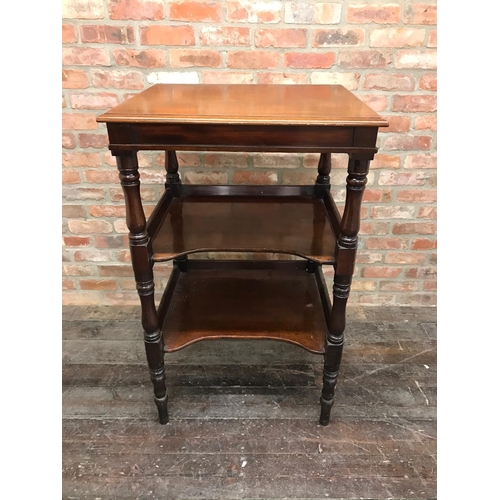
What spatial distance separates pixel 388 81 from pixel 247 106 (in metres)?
0.69

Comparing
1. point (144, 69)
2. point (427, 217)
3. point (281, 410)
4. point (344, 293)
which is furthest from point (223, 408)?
point (144, 69)

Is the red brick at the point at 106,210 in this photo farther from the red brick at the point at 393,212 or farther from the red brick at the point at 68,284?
the red brick at the point at 393,212

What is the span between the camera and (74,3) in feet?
4.49

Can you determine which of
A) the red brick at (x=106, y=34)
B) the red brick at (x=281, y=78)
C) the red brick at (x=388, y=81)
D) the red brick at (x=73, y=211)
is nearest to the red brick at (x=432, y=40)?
the red brick at (x=388, y=81)

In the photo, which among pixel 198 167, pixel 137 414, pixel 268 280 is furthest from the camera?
pixel 198 167

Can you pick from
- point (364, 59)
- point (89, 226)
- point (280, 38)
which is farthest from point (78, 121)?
point (364, 59)

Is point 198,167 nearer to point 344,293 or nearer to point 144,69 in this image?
point 144,69

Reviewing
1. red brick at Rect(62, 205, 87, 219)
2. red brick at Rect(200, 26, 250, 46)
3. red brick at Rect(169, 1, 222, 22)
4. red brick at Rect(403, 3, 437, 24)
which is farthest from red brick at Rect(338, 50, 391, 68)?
red brick at Rect(62, 205, 87, 219)

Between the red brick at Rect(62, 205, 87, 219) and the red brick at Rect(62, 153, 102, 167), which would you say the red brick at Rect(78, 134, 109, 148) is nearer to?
the red brick at Rect(62, 153, 102, 167)

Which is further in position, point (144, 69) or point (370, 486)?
point (144, 69)

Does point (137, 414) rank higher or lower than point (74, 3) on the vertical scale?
lower

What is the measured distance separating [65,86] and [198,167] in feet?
1.79

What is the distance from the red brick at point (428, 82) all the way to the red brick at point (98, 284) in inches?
57.3

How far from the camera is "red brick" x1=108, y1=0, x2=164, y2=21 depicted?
1.37 m
